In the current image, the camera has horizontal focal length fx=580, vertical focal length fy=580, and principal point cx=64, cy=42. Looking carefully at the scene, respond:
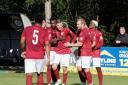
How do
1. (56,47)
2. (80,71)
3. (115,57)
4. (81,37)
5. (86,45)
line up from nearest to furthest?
(81,37) → (86,45) → (80,71) → (56,47) → (115,57)

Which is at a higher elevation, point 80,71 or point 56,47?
point 56,47

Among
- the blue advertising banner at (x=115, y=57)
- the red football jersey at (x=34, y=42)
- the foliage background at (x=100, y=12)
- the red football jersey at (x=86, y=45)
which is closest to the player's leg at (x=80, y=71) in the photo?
the red football jersey at (x=86, y=45)

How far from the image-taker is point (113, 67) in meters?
24.4

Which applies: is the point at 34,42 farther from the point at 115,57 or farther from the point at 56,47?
the point at 115,57

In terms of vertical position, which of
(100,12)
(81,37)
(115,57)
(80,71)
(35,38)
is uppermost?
(100,12)

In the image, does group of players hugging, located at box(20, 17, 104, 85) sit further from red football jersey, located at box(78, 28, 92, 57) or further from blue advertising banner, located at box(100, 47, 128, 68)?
blue advertising banner, located at box(100, 47, 128, 68)

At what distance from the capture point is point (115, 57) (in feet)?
80.3

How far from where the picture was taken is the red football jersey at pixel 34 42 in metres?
14.7

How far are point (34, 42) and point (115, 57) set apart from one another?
10.1 m

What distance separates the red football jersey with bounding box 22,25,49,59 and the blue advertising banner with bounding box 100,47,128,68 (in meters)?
9.72

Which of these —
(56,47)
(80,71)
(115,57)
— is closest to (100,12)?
(115,57)

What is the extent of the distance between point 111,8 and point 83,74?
52.3 feet

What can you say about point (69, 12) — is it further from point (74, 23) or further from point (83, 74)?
point (83, 74)

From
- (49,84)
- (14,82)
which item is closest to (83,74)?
(49,84)
